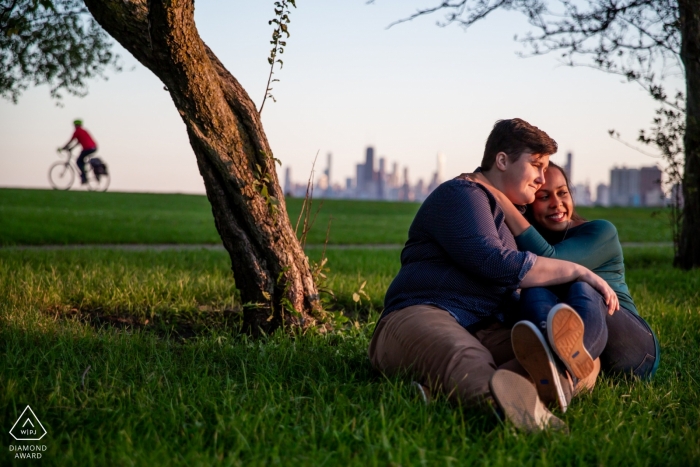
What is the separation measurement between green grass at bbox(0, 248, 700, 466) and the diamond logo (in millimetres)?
42

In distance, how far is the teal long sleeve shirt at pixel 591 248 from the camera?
355 cm

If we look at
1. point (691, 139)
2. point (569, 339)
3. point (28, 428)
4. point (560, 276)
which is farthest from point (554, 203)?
point (691, 139)

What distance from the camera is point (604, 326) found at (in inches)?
123

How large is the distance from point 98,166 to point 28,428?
22380 millimetres

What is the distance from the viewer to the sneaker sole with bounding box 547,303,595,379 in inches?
109

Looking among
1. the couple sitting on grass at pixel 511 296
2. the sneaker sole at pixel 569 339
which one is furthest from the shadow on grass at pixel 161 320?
the sneaker sole at pixel 569 339

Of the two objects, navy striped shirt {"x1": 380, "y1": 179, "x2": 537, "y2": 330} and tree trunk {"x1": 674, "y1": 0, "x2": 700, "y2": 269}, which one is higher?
tree trunk {"x1": 674, "y1": 0, "x2": 700, "y2": 269}

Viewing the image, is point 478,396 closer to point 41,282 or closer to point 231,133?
point 231,133

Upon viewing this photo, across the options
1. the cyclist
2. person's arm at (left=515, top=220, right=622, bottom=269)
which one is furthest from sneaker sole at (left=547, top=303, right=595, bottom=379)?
the cyclist

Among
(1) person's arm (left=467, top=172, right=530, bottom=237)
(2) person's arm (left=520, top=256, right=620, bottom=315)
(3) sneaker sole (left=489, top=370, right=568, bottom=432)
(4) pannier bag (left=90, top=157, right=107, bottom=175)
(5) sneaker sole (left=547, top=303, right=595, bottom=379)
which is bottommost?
(3) sneaker sole (left=489, top=370, right=568, bottom=432)

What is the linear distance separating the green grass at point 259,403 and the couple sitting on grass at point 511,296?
15 cm

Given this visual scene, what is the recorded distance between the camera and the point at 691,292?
703 centimetres

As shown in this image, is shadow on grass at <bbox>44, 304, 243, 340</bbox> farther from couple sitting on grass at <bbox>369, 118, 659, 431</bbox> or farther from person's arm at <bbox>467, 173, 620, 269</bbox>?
person's arm at <bbox>467, 173, 620, 269</bbox>

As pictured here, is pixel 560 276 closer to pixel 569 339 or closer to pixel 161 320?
pixel 569 339
